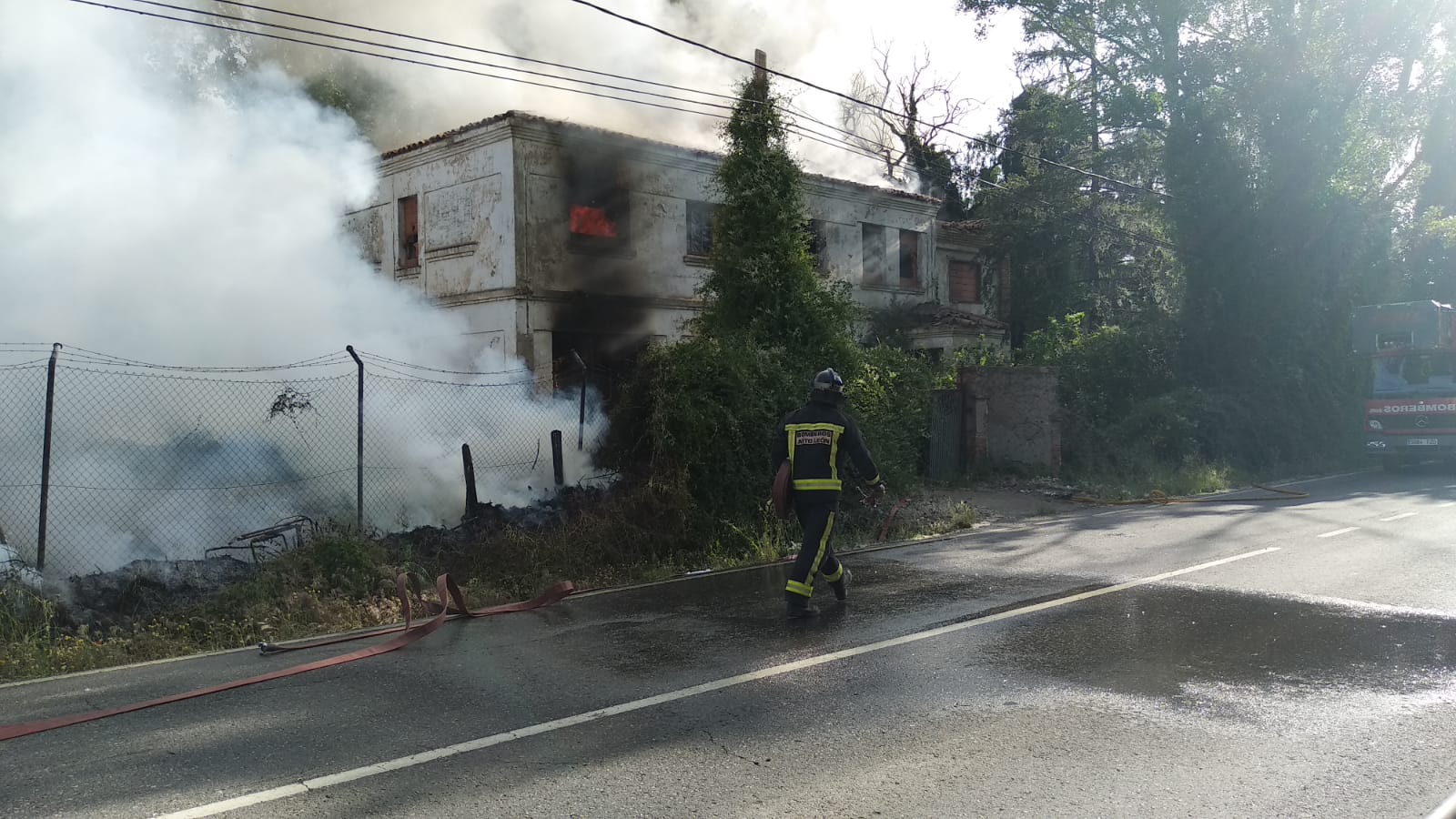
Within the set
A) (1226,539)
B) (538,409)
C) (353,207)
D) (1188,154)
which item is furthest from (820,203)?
(1226,539)

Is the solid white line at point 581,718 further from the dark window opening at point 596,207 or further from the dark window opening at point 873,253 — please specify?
the dark window opening at point 873,253

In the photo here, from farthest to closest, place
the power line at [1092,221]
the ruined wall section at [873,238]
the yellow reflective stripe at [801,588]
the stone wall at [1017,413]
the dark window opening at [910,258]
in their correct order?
the power line at [1092,221] < the dark window opening at [910,258] < the ruined wall section at [873,238] < the stone wall at [1017,413] < the yellow reflective stripe at [801,588]

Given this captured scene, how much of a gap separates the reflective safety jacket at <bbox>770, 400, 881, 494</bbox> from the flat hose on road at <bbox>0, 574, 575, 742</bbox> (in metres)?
2.28

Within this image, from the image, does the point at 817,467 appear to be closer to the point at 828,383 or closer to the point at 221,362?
the point at 828,383

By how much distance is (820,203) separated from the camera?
75.0ft

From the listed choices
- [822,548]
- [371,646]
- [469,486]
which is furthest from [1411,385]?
[371,646]

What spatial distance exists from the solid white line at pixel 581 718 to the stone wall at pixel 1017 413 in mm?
9823

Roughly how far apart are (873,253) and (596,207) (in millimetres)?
8624

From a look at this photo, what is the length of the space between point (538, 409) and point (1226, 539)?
7.92 metres

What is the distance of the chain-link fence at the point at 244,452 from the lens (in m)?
9.53

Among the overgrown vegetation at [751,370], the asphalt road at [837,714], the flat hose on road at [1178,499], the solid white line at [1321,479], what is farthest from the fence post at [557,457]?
the solid white line at [1321,479]

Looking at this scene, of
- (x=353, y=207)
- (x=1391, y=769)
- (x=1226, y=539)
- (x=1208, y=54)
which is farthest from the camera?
(x=1208, y=54)

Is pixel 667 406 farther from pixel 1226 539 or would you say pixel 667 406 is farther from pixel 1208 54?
pixel 1208 54

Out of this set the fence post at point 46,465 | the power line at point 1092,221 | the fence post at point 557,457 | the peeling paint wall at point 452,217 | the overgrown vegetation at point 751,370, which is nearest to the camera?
the fence post at point 46,465
